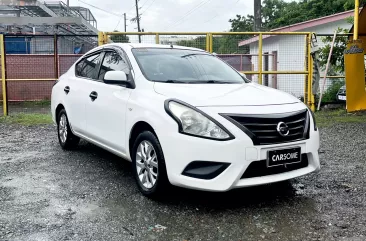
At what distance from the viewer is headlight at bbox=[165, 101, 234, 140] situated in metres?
3.66

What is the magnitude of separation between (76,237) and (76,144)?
3415 mm

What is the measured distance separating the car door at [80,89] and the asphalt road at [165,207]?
0.62 metres

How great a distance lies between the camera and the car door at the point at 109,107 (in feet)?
15.4

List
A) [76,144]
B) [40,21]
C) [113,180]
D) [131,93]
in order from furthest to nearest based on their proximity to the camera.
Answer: [40,21] → [76,144] → [113,180] → [131,93]

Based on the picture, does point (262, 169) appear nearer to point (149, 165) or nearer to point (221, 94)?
point (221, 94)

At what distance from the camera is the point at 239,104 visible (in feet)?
12.8

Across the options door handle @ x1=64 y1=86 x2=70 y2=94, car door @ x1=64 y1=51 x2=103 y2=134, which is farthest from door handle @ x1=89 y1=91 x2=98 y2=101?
door handle @ x1=64 y1=86 x2=70 y2=94

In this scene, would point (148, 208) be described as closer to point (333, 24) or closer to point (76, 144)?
point (76, 144)

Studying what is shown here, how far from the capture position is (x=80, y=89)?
5797 millimetres

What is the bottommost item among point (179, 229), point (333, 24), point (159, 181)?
point (179, 229)

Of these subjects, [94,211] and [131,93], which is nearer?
[94,211]

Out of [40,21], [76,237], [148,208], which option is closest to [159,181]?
[148,208]

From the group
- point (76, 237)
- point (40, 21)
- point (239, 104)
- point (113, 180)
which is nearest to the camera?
point (76, 237)

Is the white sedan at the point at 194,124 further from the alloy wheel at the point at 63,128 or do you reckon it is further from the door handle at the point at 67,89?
the alloy wheel at the point at 63,128
